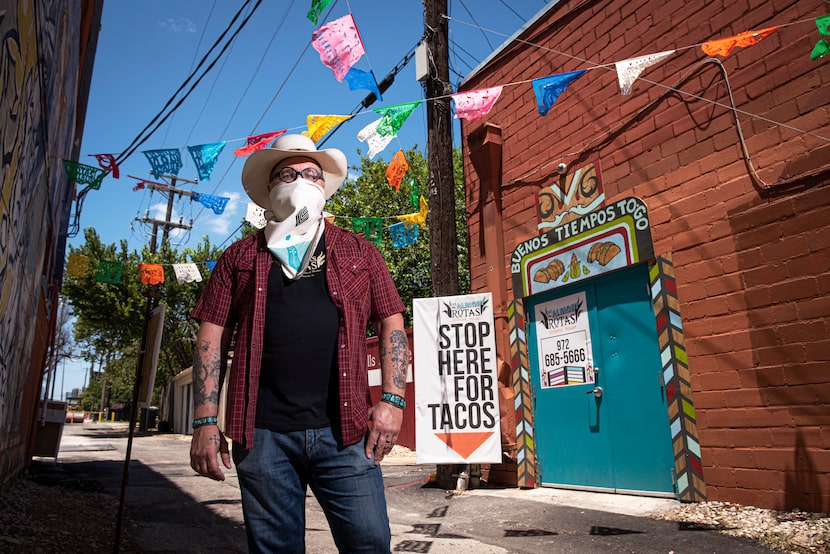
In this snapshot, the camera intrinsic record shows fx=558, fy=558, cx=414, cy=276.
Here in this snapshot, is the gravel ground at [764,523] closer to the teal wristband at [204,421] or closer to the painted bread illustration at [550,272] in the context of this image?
the painted bread illustration at [550,272]

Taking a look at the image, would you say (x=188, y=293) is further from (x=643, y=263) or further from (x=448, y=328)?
(x=643, y=263)

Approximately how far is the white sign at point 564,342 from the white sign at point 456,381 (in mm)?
754

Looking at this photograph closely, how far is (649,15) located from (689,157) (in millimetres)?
1848

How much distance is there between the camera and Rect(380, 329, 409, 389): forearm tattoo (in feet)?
7.00

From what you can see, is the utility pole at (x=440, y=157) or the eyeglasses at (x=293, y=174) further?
the utility pole at (x=440, y=157)

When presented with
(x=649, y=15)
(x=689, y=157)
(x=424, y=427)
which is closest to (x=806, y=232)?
(x=689, y=157)

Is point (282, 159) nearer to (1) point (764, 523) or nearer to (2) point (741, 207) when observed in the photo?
(2) point (741, 207)

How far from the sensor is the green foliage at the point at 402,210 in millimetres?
20891

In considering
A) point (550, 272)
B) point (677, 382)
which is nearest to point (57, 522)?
point (550, 272)

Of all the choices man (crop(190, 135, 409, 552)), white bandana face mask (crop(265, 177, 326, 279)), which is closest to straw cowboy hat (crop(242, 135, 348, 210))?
man (crop(190, 135, 409, 552))

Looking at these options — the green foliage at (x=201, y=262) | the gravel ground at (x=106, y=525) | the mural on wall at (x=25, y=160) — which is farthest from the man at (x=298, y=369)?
the green foliage at (x=201, y=262)

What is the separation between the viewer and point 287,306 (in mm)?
2111

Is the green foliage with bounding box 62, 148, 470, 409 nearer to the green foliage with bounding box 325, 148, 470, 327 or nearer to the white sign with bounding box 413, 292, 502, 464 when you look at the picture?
the green foliage with bounding box 325, 148, 470, 327

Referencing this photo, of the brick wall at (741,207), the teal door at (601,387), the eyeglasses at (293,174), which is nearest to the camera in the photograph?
the eyeglasses at (293,174)
